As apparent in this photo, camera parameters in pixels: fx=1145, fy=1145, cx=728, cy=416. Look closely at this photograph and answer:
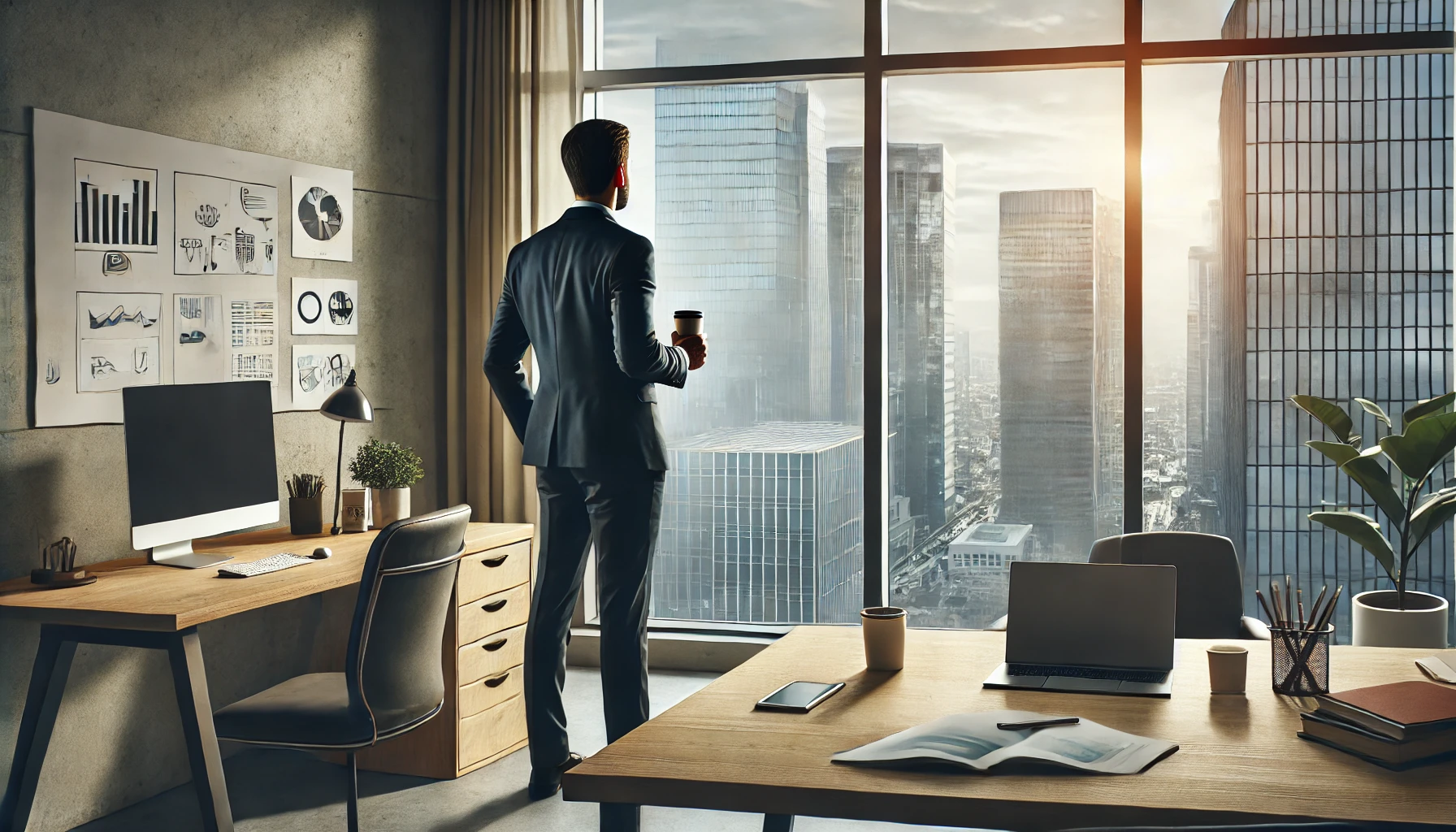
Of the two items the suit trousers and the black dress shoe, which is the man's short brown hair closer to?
the suit trousers

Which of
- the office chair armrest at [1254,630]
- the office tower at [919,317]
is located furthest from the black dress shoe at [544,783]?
the office tower at [919,317]

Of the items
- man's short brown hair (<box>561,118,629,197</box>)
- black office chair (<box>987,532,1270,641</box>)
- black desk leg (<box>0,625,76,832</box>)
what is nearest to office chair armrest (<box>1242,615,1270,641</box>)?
black office chair (<box>987,532,1270,641</box>)

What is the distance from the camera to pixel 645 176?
16.1 ft

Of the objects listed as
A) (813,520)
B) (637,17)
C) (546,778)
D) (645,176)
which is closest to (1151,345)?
(813,520)

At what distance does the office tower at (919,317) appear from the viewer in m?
4.67

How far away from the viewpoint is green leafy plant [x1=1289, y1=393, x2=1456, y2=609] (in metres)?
3.63

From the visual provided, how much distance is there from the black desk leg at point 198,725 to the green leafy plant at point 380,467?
1192 mm

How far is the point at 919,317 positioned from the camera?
4.71m

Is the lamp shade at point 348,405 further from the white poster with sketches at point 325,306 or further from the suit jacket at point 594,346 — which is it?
the suit jacket at point 594,346

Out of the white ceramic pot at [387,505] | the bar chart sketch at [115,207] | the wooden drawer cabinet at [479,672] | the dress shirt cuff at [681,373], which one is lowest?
the wooden drawer cabinet at [479,672]

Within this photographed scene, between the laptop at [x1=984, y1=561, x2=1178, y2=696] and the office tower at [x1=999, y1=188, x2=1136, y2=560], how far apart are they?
9.42 ft

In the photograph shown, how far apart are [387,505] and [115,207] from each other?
1232 millimetres

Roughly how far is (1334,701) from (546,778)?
7.89 ft

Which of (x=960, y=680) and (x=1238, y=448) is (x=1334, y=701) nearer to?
(x=960, y=680)
